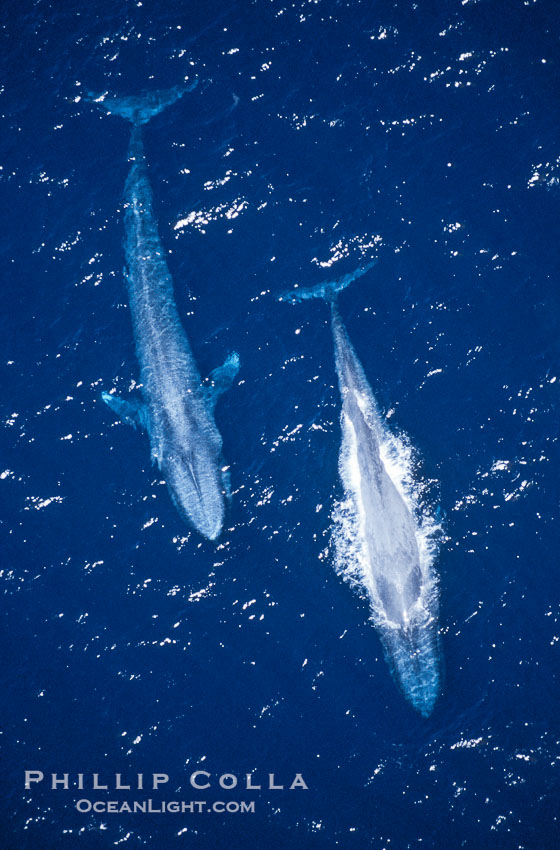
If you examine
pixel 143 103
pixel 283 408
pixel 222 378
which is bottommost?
pixel 283 408

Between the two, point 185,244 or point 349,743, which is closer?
point 349,743

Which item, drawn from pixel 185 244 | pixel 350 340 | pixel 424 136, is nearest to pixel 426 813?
pixel 350 340

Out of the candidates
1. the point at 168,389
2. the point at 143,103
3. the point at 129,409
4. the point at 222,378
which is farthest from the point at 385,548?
the point at 143,103

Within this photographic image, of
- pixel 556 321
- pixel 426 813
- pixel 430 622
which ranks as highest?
pixel 556 321

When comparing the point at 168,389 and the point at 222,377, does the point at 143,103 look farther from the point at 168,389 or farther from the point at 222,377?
the point at 168,389

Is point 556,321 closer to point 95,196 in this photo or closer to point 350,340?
point 350,340

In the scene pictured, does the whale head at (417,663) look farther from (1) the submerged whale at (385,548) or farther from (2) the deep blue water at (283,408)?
(2) the deep blue water at (283,408)
